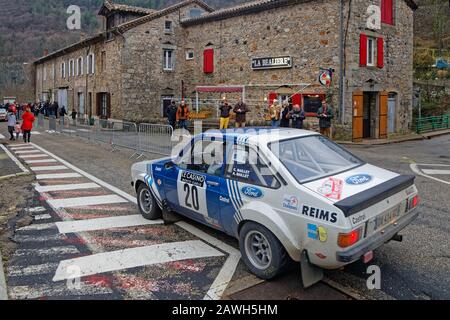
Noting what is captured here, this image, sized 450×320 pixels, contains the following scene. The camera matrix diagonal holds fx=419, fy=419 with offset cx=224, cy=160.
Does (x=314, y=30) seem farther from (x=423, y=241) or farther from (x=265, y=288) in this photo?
(x=265, y=288)

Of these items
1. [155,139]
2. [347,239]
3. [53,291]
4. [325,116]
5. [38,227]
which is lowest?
[53,291]

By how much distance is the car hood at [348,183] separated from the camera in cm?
422

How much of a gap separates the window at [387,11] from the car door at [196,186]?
1967cm

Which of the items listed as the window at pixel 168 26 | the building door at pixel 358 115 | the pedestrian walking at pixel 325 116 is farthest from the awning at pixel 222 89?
the pedestrian walking at pixel 325 116

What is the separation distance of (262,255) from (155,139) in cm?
986

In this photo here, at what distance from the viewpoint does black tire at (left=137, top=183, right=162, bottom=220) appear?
22.2 ft

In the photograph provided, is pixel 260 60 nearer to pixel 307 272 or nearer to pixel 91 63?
pixel 91 63

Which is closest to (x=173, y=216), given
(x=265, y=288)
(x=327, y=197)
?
(x=265, y=288)

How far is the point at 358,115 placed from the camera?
2086cm

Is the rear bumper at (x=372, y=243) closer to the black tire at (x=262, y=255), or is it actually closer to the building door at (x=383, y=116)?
the black tire at (x=262, y=255)

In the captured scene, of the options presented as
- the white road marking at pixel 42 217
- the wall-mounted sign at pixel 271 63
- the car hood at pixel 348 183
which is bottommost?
the white road marking at pixel 42 217

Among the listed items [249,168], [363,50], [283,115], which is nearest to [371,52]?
[363,50]

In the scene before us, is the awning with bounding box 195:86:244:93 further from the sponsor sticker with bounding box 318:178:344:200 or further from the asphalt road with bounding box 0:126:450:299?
the sponsor sticker with bounding box 318:178:344:200
